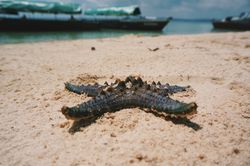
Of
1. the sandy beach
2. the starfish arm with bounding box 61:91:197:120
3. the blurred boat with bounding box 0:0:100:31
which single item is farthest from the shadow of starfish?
the blurred boat with bounding box 0:0:100:31

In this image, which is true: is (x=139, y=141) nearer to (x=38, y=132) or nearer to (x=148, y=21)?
(x=38, y=132)

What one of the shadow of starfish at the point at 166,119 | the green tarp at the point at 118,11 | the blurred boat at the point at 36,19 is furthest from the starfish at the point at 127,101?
the green tarp at the point at 118,11

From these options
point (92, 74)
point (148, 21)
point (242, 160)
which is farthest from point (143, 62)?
point (148, 21)

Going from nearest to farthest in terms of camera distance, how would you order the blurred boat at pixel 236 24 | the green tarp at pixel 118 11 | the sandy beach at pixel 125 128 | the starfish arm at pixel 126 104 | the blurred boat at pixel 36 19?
the sandy beach at pixel 125 128 → the starfish arm at pixel 126 104 → the blurred boat at pixel 36 19 → the blurred boat at pixel 236 24 → the green tarp at pixel 118 11

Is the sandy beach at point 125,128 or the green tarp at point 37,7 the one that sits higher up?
the sandy beach at point 125,128

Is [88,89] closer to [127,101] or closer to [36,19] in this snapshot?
[127,101]

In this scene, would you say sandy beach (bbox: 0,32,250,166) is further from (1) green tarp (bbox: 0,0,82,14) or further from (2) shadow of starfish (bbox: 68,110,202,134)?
(1) green tarp (bbox: 0,0,82,14)

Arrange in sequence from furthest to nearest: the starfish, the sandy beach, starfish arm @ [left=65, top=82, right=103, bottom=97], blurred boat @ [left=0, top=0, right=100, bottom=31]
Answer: blurred boat @ [left=0, top=0, right=100, bottom=31], starfish arm @ [left=65, top=82, right=103, bottom=97], the starfish, the sandy beach

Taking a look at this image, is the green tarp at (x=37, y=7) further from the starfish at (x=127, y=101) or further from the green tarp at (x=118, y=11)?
the starfish at (x=127, y=101)
